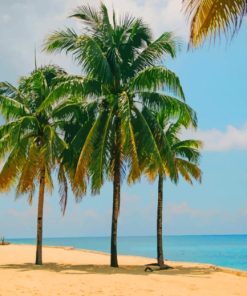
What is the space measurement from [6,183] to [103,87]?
6.15m

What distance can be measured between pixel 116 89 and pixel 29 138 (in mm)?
4475

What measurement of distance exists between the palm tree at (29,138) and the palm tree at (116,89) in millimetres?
1450

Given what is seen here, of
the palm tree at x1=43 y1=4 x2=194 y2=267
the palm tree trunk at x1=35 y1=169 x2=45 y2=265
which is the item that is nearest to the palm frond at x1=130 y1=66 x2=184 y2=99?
the palm tree at x1=43 y1=4 x2=194 y2=267

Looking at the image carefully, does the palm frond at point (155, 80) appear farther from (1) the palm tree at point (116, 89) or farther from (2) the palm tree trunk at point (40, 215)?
(2) the palm tree trunk at point (40, 215)

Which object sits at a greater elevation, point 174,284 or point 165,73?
point 165,73

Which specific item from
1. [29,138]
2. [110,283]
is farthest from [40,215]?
[110,283]

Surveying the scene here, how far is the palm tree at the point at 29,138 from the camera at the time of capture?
22.7 meters

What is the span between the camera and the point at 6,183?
925 inches

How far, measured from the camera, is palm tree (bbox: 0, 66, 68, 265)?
74.5 feet

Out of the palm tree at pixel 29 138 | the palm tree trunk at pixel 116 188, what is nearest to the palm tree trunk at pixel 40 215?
the palm tree at pixel 29 138

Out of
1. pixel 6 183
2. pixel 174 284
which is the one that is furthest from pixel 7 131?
pixel 174 284

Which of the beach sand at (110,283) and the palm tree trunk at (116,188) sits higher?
the palm tree trunk at (116,188)

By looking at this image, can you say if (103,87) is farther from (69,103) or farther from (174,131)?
(174,131)

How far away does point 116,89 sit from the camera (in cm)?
2294
